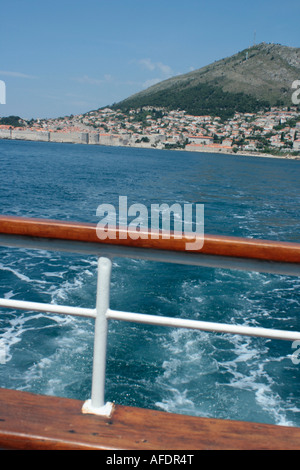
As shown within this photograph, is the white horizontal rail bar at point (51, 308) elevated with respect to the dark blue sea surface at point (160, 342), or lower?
elevated

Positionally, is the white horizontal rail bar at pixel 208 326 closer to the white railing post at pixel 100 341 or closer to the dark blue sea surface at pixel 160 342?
the white railing post at pixel 100 341

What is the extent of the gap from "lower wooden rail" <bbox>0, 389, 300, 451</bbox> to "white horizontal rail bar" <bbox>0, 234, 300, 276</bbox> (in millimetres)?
439

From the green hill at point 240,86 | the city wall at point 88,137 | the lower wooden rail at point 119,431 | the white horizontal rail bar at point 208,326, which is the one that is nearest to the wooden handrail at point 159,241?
the white horizontal rail bar at point 208,326

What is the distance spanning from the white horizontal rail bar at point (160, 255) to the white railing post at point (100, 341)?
0.12 ft

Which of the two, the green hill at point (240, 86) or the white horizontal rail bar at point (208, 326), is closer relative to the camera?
the white horizontal rail bar at point (208, 326)

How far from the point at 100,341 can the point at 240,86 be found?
110 metres

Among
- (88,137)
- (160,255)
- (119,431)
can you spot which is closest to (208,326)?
(160,255)

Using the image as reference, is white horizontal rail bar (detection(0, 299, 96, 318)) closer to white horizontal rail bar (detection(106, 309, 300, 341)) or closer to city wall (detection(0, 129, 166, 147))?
white horizontal rail bar (detection(106, 309, 300, 341))

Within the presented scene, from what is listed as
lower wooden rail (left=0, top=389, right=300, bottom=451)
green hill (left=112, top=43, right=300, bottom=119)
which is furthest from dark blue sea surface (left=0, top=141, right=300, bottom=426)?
green hill (left=112, top=43, right=300, bottom=119)

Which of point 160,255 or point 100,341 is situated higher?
point 160,255

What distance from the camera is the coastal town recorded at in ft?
269

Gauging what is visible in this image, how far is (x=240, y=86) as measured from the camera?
100438mm

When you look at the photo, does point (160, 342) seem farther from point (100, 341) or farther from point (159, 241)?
point (159, 241)

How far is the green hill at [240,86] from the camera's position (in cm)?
9619
